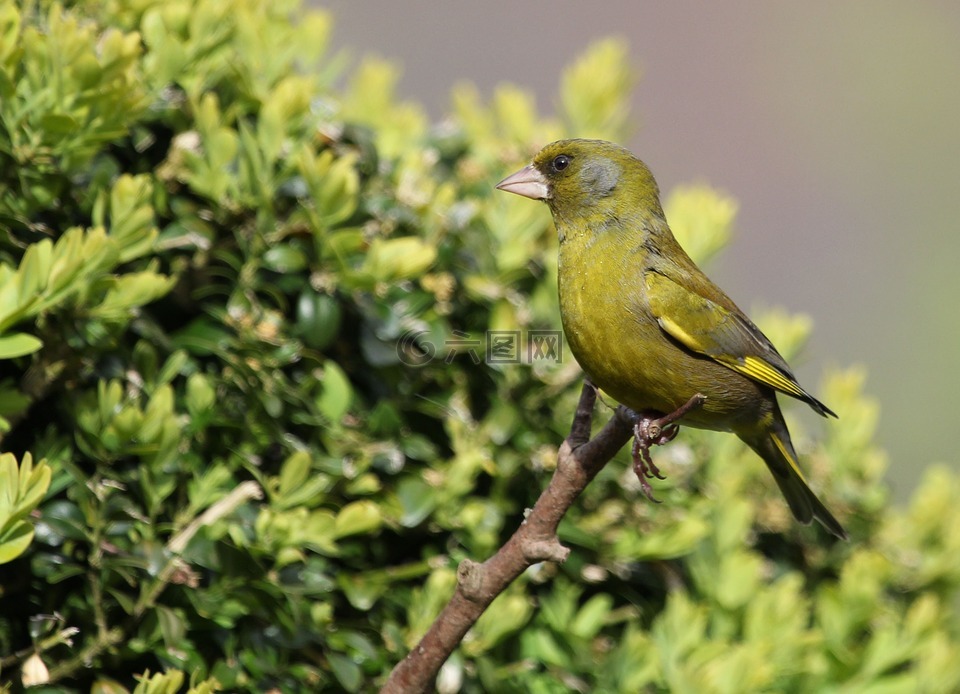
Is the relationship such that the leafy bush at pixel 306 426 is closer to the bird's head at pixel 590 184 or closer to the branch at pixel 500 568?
the bird's head at pixel 590 184

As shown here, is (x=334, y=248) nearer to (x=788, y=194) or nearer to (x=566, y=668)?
(x=566, y=668)

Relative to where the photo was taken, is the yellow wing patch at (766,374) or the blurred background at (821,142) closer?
the yellow wing patch at (766,374)

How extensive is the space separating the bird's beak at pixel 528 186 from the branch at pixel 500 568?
1.20 meters

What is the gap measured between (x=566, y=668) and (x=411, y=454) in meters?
0.76

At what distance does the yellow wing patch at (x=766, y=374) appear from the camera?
326 centimetres

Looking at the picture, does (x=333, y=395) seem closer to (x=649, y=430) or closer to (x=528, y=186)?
(x=649, y=430)

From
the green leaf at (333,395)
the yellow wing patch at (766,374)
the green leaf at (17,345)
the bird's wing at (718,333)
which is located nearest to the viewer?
the green leaf at (17,345)

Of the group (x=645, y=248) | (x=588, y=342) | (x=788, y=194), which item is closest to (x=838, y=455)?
(x=645, y=248)

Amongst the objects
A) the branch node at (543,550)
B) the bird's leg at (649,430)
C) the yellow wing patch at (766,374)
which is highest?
the yellow wing patch at (766,374)

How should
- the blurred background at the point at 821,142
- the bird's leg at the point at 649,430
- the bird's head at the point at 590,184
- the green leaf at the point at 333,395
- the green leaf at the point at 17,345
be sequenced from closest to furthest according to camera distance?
the green leaf at the point at 17,345, the bird's leg at the point at 649,430, the green leaf at the point at 333,395, the bird's head at the point at 590,184, the blurred background at the point at 821,142

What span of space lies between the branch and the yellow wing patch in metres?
Result: 0.94

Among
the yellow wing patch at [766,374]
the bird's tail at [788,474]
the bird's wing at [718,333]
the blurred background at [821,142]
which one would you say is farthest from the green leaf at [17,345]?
the blurred background at [821,142]

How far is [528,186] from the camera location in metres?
3.48

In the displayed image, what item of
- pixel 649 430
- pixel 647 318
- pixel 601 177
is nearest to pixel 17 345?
pixel 649 430
